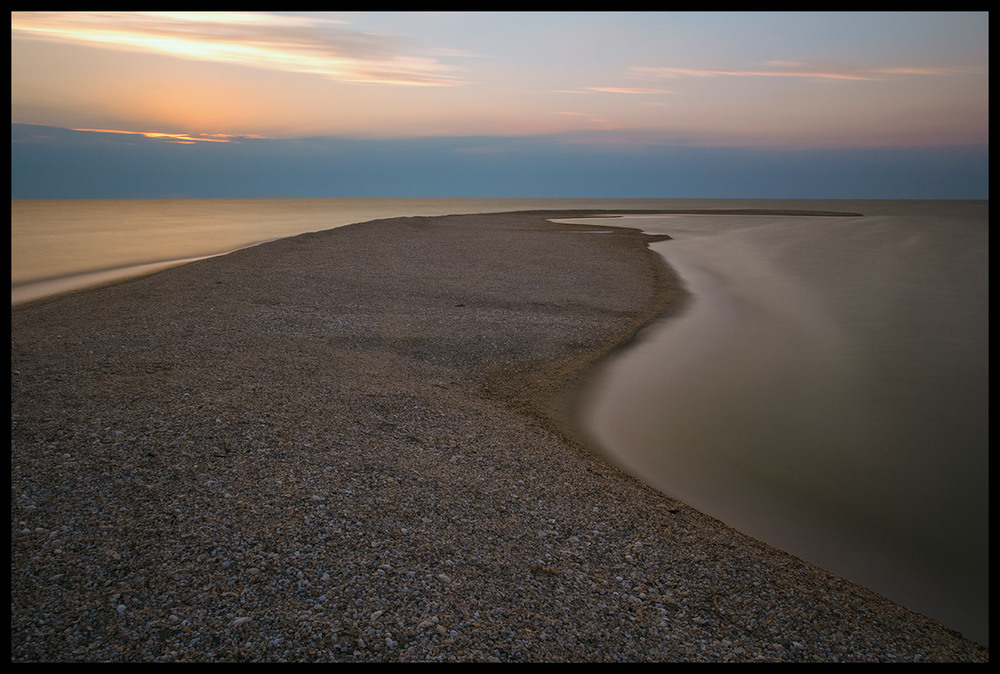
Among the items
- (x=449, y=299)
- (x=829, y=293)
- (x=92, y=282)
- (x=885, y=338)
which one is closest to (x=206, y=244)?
(x=92, y=282)

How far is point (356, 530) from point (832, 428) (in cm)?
431

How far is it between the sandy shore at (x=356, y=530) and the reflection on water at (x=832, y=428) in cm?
42

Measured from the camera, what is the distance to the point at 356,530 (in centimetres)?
354

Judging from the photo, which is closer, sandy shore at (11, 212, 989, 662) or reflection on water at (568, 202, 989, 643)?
sandy shore at (11, 212, 989, 662)

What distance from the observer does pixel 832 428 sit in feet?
19.3

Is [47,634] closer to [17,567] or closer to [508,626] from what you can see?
[17,567]

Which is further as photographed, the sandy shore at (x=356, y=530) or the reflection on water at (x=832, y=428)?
the reflection on water at (x=832, y=428)

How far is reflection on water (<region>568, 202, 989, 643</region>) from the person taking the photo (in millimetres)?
3971

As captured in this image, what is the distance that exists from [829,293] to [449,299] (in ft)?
25.0

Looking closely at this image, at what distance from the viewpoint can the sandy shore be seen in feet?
9.30

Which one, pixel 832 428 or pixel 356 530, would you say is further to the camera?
pixel 832 428

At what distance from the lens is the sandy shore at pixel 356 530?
2.84m

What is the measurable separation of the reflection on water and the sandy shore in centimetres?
42
